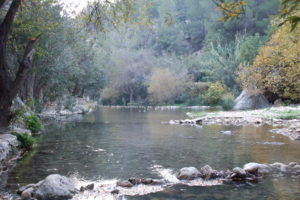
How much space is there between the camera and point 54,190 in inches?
319

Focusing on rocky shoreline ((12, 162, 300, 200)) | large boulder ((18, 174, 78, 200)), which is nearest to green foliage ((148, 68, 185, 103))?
rocky shoreline ((12, 162, 300, 200))

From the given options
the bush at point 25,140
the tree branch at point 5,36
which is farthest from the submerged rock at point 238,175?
the bush at point 25,140

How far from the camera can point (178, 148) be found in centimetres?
1493

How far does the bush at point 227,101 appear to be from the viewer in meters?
44.1

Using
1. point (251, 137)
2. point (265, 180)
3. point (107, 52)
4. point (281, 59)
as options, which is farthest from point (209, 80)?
point (265, 180)

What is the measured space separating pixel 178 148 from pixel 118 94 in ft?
175

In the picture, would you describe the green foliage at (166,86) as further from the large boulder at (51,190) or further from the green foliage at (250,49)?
the large boulder at (51,190)

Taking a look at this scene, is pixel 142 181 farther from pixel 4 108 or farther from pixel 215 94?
pixel 215 94

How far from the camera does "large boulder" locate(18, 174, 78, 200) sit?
26.3 ft

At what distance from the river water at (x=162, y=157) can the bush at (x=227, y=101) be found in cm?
2429

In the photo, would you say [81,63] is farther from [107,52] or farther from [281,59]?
[281,59]

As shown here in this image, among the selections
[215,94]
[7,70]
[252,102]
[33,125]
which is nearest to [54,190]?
[7,70]

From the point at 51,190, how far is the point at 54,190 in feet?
0.22

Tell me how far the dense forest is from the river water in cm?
243
